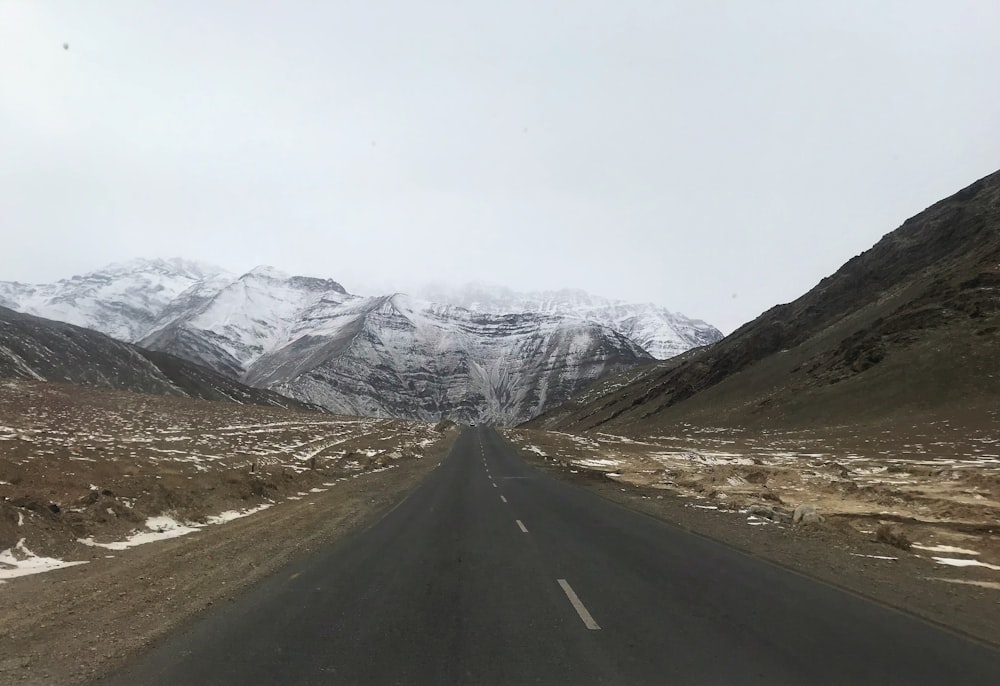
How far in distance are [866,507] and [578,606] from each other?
15125 millimetres

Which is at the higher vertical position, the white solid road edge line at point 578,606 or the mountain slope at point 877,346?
the mountain slope at point 877,346

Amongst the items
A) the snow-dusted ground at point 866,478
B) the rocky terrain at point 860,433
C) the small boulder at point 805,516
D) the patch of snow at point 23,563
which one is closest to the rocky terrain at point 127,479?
the patch of snow at point 23,563

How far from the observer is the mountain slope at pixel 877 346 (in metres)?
59.7

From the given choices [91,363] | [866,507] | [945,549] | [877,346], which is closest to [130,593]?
[945,549]

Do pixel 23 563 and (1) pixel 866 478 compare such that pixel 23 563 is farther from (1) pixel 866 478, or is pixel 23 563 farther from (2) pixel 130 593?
(1) pixel 866 478

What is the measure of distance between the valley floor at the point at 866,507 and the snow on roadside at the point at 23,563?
13.6 metres

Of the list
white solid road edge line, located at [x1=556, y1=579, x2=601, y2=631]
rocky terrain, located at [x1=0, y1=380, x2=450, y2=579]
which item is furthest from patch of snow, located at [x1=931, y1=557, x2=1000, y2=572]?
rocky terrain, located at [x1=0, y1=380, x2=450, y2=579]

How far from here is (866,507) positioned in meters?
19.2

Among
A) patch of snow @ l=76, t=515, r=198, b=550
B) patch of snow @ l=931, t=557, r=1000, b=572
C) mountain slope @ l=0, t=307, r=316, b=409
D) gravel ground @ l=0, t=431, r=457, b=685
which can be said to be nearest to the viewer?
gravel ground @ l=0, t=431, r=457, b=685

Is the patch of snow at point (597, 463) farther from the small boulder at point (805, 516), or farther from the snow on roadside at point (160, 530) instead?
the snow on roadside at point (160, 530)

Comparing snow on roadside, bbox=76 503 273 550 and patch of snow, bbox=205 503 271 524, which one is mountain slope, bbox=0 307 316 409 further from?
snow on roadside, bbox=76 503 273 550

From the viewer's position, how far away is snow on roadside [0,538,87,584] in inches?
427

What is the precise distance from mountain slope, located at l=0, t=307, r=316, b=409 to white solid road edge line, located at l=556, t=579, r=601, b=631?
129m

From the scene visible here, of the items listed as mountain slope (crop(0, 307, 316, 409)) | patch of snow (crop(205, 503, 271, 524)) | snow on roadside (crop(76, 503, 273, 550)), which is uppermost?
mountain slope (crop(0, 307, 316, 409))
